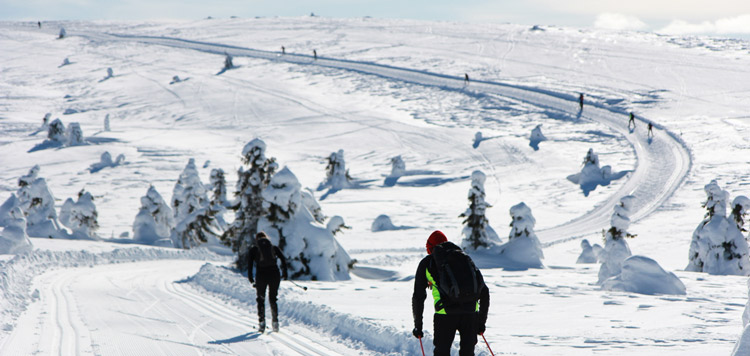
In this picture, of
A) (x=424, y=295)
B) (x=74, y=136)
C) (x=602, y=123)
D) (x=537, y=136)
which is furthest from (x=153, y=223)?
(x=602, y=123)

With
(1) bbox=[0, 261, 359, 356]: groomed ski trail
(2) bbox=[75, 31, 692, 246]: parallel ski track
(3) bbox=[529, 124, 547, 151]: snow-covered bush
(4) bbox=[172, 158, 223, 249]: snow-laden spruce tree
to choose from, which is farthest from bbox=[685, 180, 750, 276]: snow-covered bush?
(3) bbox=[529, 124, 547, 151]: snow-covered bush

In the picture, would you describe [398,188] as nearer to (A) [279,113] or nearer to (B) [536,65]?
(A) [279,113]

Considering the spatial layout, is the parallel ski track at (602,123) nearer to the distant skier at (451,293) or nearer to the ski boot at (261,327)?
the ski boot at (261,327)

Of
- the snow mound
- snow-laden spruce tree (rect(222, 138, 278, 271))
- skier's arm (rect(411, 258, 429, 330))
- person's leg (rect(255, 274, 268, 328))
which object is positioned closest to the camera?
skier's arm (rect(411, 258, 429, 330))

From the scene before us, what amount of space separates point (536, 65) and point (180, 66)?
202 ft

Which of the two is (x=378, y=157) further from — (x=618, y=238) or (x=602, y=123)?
(x=618, y=238)

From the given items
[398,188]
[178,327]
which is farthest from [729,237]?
[398,188]

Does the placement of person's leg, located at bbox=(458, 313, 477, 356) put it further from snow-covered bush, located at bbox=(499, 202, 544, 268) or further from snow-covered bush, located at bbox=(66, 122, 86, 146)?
snow-covered bush, located at bbox=(66, 122, 86, 146)

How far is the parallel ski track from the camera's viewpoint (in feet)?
130

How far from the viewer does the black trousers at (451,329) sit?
5848mm

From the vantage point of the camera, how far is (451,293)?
5.61 metres

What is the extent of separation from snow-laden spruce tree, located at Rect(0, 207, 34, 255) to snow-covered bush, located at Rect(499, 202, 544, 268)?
62.5ft

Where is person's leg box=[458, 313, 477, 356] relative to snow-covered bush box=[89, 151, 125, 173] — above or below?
above

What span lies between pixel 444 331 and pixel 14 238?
72.8 feet
